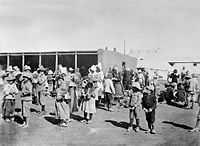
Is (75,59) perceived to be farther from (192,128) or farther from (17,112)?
(192,128)

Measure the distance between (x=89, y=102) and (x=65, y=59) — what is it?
41.1ft

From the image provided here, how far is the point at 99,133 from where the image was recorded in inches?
345

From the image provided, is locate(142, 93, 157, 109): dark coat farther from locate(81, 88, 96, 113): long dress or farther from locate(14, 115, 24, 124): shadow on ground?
locate(14, 115, 24, 124): shadow on ground

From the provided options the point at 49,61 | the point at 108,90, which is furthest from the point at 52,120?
the point at 49,61

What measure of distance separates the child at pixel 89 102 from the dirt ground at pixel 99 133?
0.33 metres

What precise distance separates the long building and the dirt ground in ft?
33.0

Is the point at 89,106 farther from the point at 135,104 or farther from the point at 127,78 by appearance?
the point at 127,78

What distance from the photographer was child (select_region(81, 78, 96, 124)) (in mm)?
9805

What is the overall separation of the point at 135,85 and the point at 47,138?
300 centimetres

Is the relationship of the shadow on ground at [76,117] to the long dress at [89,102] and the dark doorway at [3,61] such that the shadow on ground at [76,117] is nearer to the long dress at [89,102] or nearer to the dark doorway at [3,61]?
the long dress at [89,102]

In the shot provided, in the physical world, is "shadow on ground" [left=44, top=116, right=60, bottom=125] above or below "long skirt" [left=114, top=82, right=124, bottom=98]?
below

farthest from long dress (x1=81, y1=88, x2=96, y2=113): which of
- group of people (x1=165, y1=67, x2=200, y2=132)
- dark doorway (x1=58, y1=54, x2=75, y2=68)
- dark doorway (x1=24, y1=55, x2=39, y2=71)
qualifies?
dark doorway (x1=24, y1=55, x2=39, y2=71)

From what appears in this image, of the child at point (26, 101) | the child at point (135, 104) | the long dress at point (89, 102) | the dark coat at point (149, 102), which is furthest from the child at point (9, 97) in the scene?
the dark coat at point (149, 102)

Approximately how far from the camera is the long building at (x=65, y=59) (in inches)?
830
